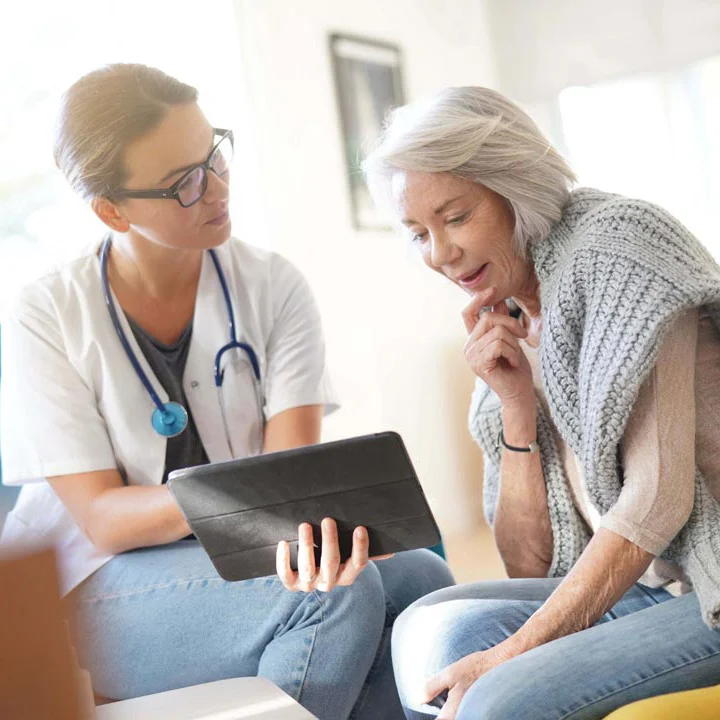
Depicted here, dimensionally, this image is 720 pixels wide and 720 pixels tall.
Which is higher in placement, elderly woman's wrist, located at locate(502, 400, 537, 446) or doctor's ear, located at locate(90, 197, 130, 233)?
doctor's ear, located at locate(90, 197, 130, 233)

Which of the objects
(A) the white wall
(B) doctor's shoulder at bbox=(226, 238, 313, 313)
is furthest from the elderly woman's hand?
(A) the white wall

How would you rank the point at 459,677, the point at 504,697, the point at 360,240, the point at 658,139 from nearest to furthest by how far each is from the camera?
the point at 504,697 < the point at 459,677 < the point at 360,240 < the point at 658,139

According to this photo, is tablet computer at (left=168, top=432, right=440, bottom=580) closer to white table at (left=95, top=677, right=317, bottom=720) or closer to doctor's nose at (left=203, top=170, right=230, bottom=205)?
white table at (left=95, top=677, right=317, bottom=720)

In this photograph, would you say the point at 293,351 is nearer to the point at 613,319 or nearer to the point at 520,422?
the point at 520,422

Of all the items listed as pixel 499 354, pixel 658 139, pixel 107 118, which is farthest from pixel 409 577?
pixel 658 139

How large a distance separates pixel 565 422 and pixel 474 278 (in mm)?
253

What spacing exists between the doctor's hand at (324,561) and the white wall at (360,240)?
1685mm

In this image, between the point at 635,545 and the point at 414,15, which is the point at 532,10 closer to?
the point at 414,15

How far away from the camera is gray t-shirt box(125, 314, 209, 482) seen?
1678 mm

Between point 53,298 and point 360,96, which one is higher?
point 360,96

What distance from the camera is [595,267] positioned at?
45.9 inches

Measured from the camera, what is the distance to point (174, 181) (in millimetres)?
1643

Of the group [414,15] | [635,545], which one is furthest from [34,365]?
[414,15]

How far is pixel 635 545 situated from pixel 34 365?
3.26 feet
